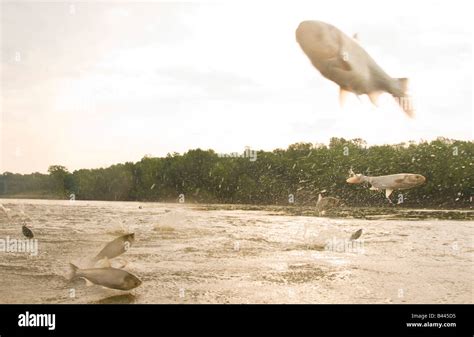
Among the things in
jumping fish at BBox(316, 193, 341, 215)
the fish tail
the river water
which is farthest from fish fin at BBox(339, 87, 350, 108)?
jumping fish at BBox(316, 193, 341, 215)

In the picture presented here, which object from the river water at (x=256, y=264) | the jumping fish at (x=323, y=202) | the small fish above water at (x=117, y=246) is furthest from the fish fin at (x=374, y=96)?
the jumping fish at (x=323, y=202)

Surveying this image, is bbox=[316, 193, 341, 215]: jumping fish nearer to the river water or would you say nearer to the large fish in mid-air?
the river water

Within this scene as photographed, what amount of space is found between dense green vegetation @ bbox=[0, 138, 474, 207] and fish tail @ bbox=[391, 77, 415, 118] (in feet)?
54.8

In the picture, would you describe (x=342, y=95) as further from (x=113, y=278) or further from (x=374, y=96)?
(x=113, y=278)

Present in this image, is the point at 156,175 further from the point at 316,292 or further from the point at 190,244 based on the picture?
the point at 316,292

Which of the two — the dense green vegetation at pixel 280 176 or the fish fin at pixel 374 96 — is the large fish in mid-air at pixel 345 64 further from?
the dense green vegetation at pixel 280 176

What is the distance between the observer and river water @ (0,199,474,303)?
6574 millimetres

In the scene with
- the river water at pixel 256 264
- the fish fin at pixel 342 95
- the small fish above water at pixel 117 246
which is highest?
the fish fin at pixel 342 95

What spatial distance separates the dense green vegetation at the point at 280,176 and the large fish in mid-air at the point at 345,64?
54.9 ft

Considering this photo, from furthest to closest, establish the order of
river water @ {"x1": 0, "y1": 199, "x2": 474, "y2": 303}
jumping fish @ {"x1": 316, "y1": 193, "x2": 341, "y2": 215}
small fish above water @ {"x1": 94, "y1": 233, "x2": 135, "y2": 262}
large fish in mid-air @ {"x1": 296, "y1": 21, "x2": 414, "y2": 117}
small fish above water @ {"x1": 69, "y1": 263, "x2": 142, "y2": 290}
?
jumping fish @ {"x1": 316, "y1": 193, "x2": 341, "y2": 215} → small fish above water @ {"x1": 94, "y1": 233, "x2": 135, "y2": 262} → river water @ {"x1": 0, "y1": 199, "x2": 474, "y2": 303} → small fish above water @ {"x1": 69, "y1": 263, "x2": 142, "y2": 290} → large fish in mid-air @ {"x1": 296, "y1": 21, "x2": 414, "y2": 117}

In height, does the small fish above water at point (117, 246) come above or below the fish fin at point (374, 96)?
below

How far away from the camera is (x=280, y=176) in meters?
23.3

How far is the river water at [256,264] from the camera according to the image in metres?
6.57
